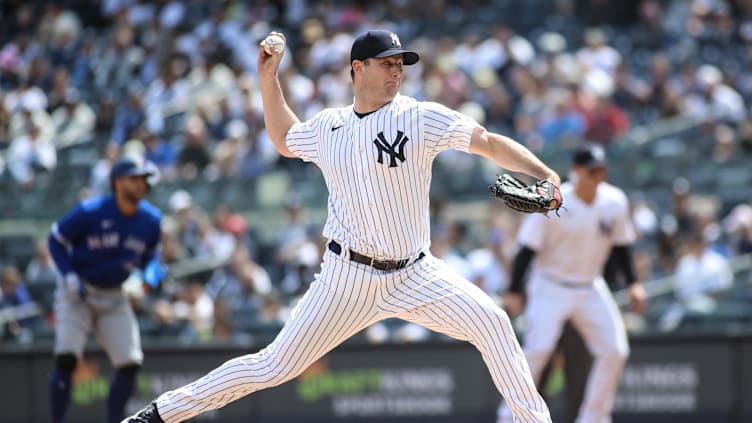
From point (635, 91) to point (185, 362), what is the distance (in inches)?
300

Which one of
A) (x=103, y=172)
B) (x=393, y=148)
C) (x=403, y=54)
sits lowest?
(x=103, y=172)

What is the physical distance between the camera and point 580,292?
8641 mm

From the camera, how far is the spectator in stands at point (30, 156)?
15.7 meters

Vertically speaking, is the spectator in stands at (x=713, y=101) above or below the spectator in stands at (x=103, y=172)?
above

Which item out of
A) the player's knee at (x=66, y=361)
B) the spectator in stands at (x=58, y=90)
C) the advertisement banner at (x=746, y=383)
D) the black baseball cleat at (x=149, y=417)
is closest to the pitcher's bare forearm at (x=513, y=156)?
the black baseball cleat at (x=149, y=417)

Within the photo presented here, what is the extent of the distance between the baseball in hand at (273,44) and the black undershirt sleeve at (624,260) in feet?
11.8

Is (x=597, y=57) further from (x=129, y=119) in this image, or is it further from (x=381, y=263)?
(x=381, y=263)

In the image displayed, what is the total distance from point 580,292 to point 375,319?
2.91 metres

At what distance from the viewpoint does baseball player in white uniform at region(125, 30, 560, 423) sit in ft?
19.5

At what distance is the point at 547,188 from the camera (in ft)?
18.5

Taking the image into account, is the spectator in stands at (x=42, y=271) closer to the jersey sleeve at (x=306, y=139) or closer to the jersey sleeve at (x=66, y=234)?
the jersey sleeve at (x=66, y=234)

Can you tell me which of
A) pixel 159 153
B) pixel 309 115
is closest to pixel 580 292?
pixel 309 115

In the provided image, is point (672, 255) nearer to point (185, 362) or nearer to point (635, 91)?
point (635, 91)

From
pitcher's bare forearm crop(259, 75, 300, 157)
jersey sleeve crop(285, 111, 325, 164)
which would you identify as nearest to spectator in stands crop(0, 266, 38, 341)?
pitcher's bare forearm crop(259, 75, 300, 157)
